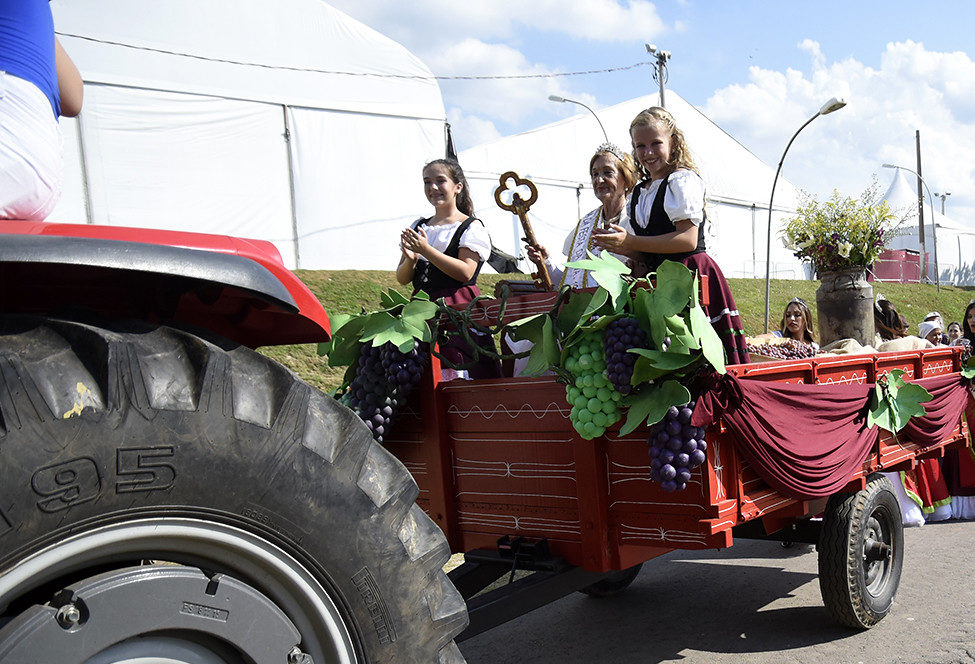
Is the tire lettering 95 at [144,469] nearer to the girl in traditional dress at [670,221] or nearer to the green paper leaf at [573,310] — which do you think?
the green paper leaf at [573,310]

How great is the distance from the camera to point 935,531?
19.5 feet

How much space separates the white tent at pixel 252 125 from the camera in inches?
490

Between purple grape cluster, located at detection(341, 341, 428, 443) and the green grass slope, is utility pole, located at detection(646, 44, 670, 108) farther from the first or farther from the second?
purple grape cluster, located at detection(341, 341, 428, 443)

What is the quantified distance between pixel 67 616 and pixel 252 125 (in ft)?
44.6

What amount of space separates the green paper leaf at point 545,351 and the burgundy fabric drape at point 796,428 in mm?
518

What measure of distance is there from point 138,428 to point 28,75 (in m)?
0.76

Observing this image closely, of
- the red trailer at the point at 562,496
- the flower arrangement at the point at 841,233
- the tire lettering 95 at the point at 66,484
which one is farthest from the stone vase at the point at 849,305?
the tire lettering 95 at the point at 66,484

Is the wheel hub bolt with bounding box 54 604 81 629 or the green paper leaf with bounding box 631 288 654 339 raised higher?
the green paper leaf with bounding box 631 288 654 339

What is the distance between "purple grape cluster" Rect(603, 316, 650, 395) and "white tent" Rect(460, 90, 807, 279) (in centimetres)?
1475

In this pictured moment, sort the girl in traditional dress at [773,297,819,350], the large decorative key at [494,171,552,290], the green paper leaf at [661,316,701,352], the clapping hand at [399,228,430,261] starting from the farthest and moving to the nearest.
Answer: the girl in traditional dress at [773,297,819,350]
the large decorative key at [494,171,552,290]
the clapping hand at [399,228,430,261]
the green paper leaf at [661,316,701,352]

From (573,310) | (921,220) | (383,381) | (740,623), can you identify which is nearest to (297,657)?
(573,310)

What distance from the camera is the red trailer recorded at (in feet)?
9.07

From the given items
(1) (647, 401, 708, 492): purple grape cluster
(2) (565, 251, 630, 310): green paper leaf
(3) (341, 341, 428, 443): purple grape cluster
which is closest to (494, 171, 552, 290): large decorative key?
(3) (341, 341, 428, 443): purple grape cluster

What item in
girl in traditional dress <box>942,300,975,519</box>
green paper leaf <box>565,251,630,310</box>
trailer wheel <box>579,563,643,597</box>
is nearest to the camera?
green paper leaf <box>565,251,630,310</box>
